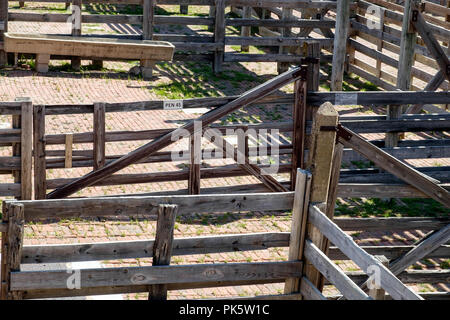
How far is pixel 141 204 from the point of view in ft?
22.0

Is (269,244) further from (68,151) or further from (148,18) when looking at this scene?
(148,18)

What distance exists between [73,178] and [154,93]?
17.8 feet

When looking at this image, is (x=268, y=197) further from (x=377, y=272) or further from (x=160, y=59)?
(x=160, y=59)

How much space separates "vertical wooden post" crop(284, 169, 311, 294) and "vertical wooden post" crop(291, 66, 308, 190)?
12.8 feet

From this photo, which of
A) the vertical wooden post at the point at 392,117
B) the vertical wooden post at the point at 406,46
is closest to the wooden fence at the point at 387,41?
the vertical wooden post at the point at 406,46

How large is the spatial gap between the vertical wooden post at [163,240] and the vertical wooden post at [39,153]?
412 cm

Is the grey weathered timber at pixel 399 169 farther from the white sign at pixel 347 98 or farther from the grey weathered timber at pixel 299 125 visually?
the grey weathered timber at pixel 299 125

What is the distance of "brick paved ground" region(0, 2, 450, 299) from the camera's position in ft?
31.3

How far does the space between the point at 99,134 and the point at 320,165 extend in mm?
4246

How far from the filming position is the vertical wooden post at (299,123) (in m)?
10.8

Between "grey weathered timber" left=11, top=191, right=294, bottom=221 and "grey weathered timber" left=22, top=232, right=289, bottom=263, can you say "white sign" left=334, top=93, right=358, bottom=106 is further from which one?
"grey weathered timber" left=22, top=232, right=289, bottom=263

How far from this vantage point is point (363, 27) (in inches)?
708

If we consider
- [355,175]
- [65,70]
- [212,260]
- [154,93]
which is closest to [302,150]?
[355,175]
